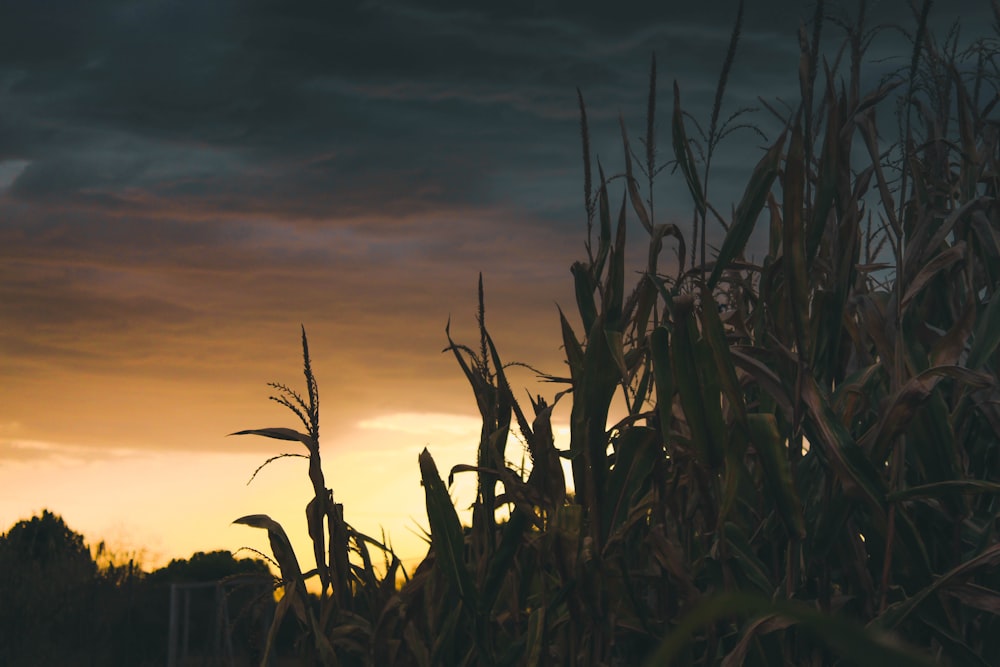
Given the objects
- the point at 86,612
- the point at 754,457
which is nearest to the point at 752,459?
the point at 754,457

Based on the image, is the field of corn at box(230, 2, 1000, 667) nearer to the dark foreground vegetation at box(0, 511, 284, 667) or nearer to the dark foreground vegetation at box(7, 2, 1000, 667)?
the dark foreground vegetation at box(7, 2, 1000, 667)

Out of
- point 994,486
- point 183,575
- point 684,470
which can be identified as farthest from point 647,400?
point 183,575

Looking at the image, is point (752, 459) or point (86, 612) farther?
point (86, 612)

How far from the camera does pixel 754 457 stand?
6.23 feet

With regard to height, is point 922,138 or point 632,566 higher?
point 922,138

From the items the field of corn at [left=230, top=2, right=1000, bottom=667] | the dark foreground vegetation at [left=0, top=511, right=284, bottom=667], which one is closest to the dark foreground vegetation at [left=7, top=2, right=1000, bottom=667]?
the field of corn at [left=230, top=2, right=1000, bottom=667]

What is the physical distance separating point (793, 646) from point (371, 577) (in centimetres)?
100

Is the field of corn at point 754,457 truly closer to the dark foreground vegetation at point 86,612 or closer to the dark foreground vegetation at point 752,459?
the dark foreground vegetation at point 752,459

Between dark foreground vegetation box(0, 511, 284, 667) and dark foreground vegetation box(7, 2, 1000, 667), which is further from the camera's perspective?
dark foreground vegetation box(0, 511, 284, 667)

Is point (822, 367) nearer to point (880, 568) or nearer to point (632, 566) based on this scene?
point (880, 568)

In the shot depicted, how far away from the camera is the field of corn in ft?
→ 5.15

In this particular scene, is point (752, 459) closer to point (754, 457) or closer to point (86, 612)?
point (754, 457)

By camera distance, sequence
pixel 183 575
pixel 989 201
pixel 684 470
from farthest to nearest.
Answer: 1. pixel 183 575
2. pixel 989 201
3. pixel 684 470

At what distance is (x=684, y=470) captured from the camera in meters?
1.82
